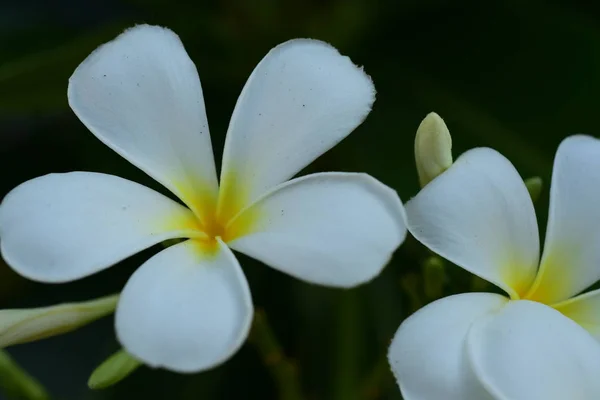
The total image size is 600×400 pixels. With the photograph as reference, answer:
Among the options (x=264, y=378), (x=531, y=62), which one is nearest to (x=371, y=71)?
(x=531, y=62)

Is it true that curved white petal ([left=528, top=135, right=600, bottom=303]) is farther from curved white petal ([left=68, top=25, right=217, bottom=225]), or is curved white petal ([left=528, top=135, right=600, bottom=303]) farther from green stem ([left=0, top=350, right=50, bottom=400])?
green stem ([left=0, top=350, right=50, bottom=400])

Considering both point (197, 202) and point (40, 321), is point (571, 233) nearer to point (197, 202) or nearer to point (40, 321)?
point (197, 202)

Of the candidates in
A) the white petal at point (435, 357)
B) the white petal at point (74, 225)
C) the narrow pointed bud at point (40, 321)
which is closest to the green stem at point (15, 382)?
the narrow pointed bud at point (40, 321)

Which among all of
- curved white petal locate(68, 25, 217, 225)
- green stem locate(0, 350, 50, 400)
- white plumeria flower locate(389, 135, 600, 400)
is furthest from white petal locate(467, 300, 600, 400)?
green stem locate(0, 350, 50, 400)

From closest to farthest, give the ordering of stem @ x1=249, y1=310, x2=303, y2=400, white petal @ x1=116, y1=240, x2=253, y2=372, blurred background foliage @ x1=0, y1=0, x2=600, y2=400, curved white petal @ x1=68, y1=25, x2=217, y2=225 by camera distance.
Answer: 1. white petal @ x1=116, y1=240, x2=253, y2=372
2. curved white petal @ x1=68, y1=25, x2=217, y2=225
3. stem @ x1=249, y1=310, x2=303, y2=400
4. blurred background foliage @ x1=0, y1=0, x2=600, y2=400

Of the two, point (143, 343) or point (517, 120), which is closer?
point (143, 343)

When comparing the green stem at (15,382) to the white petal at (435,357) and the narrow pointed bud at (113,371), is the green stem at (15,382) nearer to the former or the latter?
the narrow pointed bud at (113,371)

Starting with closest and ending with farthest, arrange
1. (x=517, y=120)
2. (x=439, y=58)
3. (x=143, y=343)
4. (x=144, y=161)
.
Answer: (x=143, y=343) → (x=144, y=161) → (x=517, y=120) → (x=439, y=58)

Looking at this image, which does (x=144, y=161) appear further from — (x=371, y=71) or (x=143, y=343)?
(x=371, y=71)
